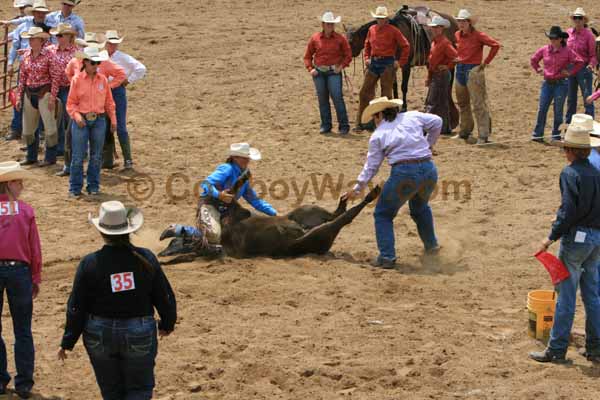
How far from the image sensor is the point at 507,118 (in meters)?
16.6

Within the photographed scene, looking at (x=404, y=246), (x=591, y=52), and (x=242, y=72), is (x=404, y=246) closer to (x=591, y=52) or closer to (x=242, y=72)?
(x=591, y=52)

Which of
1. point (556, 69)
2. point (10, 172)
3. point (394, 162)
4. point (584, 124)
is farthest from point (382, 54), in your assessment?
point (10, 172)

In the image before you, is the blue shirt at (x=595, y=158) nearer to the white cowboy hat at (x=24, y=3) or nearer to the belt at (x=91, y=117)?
the belt at (x=91, y=117)

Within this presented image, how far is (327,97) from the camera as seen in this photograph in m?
15.8

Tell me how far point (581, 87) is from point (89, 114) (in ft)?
23.6

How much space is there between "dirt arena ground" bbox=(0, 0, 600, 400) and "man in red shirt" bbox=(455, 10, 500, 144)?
1.50 feet

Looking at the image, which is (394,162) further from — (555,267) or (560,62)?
(560,62)

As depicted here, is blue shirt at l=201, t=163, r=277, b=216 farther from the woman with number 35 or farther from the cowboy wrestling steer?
the woman with number 35

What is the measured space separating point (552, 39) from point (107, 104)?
6.44m

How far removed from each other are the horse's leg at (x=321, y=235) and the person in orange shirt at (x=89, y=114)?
376 cm

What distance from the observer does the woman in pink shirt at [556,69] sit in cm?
1483

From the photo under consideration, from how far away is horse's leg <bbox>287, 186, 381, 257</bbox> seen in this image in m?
10.1

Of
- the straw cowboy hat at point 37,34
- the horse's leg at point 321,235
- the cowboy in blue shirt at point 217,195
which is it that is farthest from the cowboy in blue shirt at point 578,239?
the straw cowboy hat at point 37,34

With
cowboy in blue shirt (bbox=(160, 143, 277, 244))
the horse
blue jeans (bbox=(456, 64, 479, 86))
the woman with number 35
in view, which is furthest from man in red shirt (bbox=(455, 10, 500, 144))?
the woman with number 35
